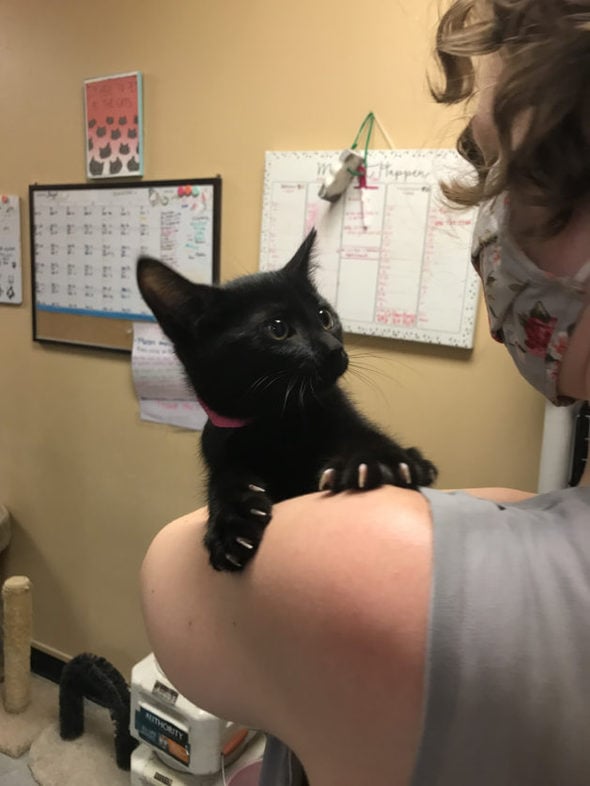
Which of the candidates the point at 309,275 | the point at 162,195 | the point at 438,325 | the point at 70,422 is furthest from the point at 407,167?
the point at 70,422

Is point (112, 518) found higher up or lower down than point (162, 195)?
lower down

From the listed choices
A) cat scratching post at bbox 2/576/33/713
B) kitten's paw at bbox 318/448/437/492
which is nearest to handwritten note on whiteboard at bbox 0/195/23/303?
cat scratching post at bbox 2/576/33/713

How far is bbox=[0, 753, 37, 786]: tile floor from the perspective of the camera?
1.93m

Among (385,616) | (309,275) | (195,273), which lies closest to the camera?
(385,616)

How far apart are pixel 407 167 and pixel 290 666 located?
4.44ft

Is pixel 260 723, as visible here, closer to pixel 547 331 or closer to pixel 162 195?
pixel 547 331

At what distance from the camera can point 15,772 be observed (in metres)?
1.97

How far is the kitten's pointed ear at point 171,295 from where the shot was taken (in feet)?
2.72

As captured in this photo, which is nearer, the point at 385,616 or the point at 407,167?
the point at 385,616

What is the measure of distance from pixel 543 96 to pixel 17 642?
2371 mm

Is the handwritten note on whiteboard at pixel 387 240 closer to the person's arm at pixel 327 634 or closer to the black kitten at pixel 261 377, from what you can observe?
the black kitten at pixel 261 377

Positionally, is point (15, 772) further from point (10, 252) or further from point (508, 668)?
point (508, 668)

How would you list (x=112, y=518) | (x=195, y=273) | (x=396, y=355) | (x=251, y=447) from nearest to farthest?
(x=251, y=447) → (x=396, y=355) → (x=195, y=273) → (x=112, y=518)

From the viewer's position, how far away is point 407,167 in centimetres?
152
